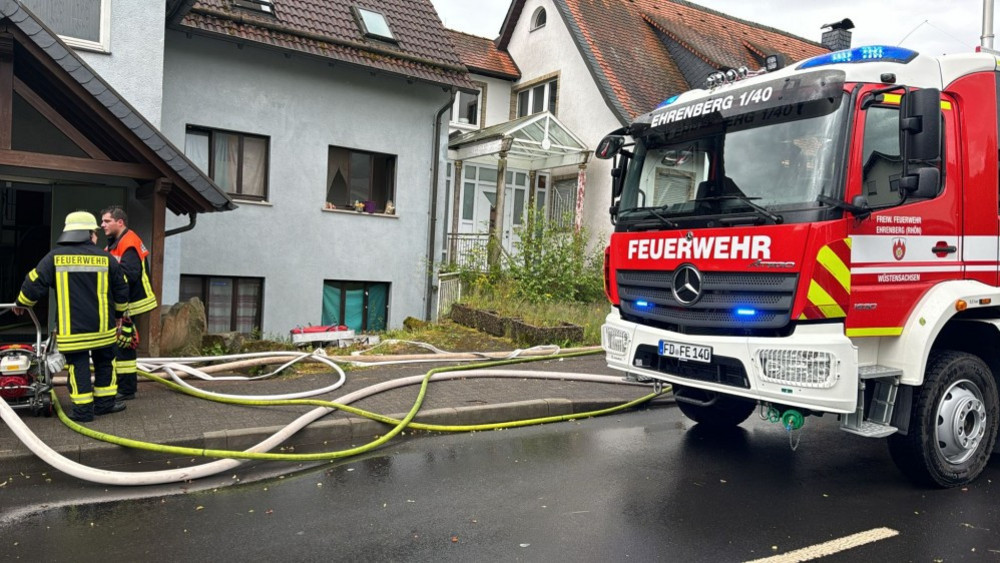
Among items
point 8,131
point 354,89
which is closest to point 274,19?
point 354,89

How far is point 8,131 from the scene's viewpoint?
8.22 m

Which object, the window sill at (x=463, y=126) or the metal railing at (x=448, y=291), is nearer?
the metal railing at (x=448, y=291)

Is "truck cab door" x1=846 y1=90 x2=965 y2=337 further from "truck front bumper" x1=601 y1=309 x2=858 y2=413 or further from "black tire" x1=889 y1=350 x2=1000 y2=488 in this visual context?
"black tire" x1=889 y1=350 x2=1000 y2=488

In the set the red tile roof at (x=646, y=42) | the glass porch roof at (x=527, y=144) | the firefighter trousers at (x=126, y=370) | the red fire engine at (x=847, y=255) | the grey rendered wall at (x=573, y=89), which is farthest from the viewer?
the red tile roof at (x=646, y=42)

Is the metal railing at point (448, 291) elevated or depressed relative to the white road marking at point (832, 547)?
elevated

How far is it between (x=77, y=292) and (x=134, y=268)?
82 centimetres

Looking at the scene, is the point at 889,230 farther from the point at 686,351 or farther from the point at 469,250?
the point at 469,250

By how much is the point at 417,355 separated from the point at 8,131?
209 inches

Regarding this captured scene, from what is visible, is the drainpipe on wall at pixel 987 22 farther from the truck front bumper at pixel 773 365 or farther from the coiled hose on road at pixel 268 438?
the truck front bumper at pixel 773 365

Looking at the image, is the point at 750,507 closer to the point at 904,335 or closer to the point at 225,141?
the point at 904,335

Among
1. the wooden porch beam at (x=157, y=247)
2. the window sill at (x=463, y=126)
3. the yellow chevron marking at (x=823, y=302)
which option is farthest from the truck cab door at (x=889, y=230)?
the window sill at (x=463, y=126)

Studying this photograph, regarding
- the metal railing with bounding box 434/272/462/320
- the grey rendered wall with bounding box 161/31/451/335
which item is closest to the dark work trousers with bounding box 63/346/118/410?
the grey rendered wall with bounding box 161/31/451/335

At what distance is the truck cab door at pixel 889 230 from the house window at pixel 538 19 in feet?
60.9

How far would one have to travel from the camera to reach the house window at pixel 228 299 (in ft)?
45.8
